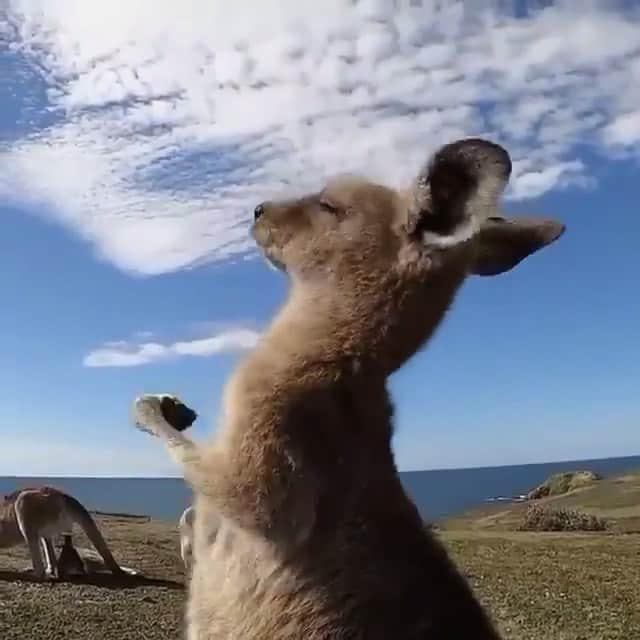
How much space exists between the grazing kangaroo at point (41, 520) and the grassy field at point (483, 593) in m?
0.48

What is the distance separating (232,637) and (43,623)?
26.7 feet

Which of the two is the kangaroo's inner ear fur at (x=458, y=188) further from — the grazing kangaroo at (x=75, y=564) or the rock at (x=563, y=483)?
the rock at (x=563, y=483)

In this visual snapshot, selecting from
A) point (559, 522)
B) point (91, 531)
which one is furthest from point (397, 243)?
point (559, 522)

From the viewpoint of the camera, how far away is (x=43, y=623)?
11.7 meters

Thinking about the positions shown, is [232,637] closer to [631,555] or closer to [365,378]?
[365,378]

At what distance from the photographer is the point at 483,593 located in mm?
14164

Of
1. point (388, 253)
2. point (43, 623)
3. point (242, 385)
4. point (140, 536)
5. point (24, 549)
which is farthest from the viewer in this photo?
point (140, 536)

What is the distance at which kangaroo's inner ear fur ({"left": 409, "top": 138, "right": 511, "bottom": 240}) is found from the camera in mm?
4199

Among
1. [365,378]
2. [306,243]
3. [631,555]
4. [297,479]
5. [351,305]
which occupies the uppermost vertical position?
[306,243]

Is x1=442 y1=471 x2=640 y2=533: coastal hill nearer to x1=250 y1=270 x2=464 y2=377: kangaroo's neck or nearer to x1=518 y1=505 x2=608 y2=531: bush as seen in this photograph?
x1=518 y1=505 x2=608 y2=531: bush

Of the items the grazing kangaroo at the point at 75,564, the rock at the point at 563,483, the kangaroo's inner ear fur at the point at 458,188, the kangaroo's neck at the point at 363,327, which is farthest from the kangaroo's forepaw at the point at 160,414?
the rock at the point at 563,483

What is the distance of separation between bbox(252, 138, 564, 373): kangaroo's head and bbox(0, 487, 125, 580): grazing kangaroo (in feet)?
37.0

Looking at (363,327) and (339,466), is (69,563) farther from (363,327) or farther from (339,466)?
(339,466)

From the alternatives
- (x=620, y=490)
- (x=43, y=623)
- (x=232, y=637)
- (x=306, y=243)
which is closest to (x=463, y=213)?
(x=306, y=243)
